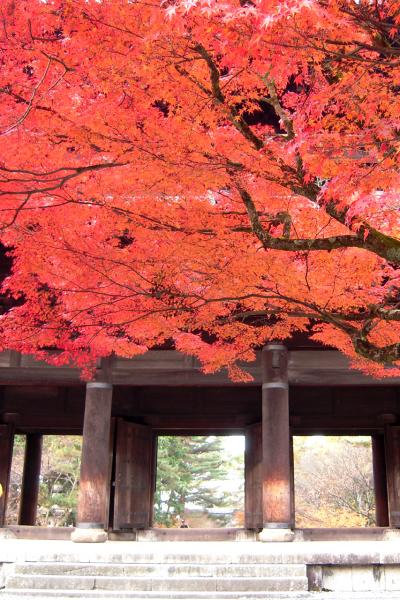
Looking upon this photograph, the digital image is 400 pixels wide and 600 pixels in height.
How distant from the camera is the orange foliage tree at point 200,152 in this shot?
11.5 feet

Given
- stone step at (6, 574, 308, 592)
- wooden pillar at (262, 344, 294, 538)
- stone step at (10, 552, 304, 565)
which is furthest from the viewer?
wooden pillar at (262, 344, 294, 538)

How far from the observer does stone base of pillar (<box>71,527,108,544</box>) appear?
8562 mm

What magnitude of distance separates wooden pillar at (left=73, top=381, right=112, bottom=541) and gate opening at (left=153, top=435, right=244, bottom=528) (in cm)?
1773

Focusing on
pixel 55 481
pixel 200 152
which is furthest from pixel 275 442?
pixel 55 481

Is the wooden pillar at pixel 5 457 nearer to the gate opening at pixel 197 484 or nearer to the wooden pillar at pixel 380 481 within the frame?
the wooden pillar at pixel 380 481

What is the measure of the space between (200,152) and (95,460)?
611cm

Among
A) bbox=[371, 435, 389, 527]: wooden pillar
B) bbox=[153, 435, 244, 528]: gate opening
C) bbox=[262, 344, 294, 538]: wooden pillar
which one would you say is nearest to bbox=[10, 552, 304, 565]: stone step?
bbox=[262, 344, 294, 538]: wooden pillar

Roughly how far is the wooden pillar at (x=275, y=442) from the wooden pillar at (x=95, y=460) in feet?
8.40

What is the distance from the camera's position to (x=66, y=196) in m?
5.28

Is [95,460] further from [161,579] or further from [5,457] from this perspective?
[5,457]

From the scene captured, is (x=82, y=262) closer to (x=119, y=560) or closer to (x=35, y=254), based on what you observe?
(x=35, y=254)

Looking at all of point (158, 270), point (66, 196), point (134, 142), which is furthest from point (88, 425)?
point (134, 142)

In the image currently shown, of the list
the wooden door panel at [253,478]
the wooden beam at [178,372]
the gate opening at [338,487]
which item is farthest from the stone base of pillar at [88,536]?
the gate opening at [338,487]

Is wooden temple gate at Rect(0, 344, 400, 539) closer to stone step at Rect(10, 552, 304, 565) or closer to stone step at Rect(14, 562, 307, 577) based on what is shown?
stone step at Rect(10, 552, 304, 565)
